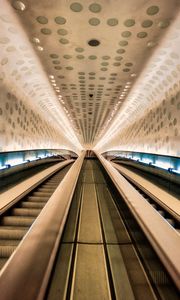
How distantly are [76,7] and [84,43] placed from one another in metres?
1.53

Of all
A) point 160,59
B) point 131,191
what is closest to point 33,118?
point 160,59

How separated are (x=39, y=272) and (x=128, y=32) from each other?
6016mm

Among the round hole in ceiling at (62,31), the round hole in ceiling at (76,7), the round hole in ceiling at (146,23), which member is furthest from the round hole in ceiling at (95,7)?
the round hole in ceiling at (146,23)

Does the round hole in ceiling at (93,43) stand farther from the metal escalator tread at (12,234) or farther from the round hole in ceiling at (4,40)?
the metal escalator tread at (12,234)

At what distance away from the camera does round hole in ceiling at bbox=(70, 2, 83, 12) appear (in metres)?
4.62

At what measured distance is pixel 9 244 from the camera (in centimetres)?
300

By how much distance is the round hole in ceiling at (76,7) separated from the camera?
4621mm

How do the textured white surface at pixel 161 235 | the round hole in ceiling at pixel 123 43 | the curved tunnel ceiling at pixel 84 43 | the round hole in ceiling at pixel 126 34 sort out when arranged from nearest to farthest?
the textured white surface at pixel 161 235, the curved tunnel ceiling at pixel 84 43, the round hole in ceiling at pixel 126 34, the round hole in ceiling at pixel 123 43

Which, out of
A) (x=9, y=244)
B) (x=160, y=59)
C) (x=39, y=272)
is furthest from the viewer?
(x=160, y=59)

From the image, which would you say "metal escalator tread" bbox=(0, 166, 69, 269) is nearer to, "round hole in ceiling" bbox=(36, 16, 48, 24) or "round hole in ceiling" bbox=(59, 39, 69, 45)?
"round hole in ceiling" bbox=(36, 16, 48, 24)

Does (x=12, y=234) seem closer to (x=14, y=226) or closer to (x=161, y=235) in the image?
(x=14, y=226)

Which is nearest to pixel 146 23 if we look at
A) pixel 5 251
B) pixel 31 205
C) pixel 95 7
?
pixel 95 7

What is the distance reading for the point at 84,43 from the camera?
624cm

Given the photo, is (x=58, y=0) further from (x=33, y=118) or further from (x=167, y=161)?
(x=33, y=118)
